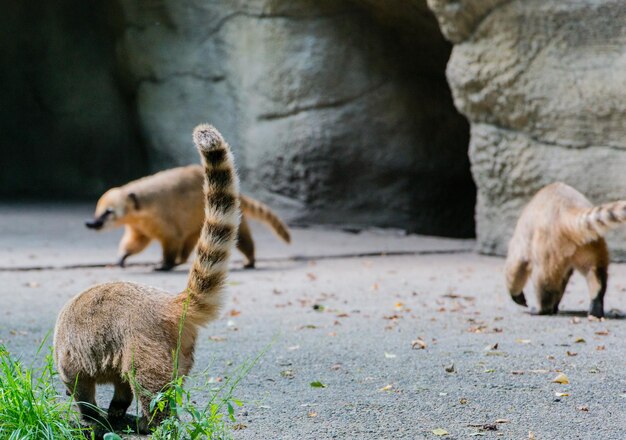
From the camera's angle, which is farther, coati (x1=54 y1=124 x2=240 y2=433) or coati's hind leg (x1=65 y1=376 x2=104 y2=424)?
coati's hind leg (x1=65 y1=376 x2=104 y2=424)

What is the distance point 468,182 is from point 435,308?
8406 mm

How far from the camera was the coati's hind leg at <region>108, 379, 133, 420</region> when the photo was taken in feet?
12.4

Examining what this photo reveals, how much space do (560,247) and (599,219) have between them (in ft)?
1.63

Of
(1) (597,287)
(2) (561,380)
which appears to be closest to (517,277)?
(1) (597,287)

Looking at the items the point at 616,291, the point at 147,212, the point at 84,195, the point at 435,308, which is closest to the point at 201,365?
the point at 435,308

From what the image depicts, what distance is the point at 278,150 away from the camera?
1376 centimetres

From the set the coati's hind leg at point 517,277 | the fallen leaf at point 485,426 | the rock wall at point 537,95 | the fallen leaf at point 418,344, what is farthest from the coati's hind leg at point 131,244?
the fallen leaf at point 485,426

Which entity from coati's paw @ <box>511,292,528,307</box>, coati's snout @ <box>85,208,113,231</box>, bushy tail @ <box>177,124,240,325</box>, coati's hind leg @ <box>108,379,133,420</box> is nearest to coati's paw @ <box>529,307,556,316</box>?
coati's paw @ <box>511,292,528,307</box>

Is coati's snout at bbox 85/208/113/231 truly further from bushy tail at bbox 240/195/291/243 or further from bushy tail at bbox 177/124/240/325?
bushy tail at bbox 177/124/240/325

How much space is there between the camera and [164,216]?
10117 millimetres

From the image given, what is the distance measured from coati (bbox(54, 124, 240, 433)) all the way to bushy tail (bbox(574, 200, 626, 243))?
3.26 m

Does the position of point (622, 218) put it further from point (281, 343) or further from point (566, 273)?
point (281, 343)

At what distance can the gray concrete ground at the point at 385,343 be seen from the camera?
396 centimetres

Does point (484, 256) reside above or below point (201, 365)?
below
